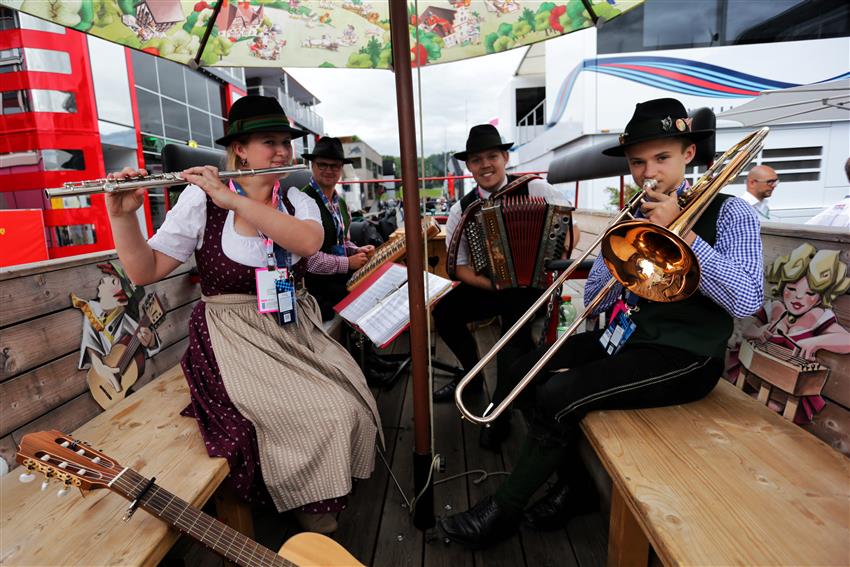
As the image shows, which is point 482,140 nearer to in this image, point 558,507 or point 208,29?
point 208,29

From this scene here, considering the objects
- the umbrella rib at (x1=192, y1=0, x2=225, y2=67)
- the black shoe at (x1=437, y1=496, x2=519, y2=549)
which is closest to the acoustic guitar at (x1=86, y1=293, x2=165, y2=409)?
the umbrella rib at (x1=192, y1=0, x2=225, y2=67)

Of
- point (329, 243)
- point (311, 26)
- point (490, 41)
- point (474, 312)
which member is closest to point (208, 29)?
point (311, 26)

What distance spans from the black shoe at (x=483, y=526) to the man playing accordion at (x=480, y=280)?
1.05 meters

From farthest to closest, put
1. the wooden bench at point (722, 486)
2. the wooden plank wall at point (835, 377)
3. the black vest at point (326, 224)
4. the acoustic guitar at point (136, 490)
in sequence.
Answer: the black vest at point (326, 224) < the wooden plank wall at point (835, 377) < the acoustic guitar at point (136, 490) < the wooden bench at point (722, 486)

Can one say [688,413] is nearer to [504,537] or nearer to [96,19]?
[504,537]

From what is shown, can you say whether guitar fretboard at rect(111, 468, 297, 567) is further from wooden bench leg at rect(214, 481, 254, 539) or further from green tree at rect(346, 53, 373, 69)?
green tree at rect(346, 53, 373, 69)

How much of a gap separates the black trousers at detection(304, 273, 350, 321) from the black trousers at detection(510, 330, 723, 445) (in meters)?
1.87

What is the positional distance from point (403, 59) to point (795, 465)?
170 centimetres

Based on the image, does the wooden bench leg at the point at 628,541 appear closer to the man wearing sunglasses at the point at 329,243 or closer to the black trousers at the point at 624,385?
the black trousers at the point at 624,385

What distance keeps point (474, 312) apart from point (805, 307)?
1.76m

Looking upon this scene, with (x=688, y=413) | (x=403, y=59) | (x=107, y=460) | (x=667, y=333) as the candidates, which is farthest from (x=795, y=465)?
(x=107, y=460)

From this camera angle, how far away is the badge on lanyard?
1771 millimetres

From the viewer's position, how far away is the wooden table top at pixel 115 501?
114cm

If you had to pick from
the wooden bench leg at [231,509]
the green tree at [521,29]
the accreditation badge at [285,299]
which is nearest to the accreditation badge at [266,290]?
the accreditation badge at [285,299]
